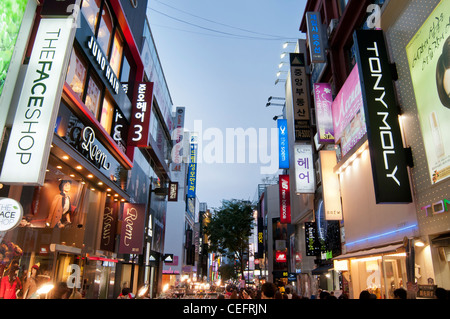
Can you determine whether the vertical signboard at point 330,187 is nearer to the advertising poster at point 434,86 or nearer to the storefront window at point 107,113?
the advertising poster at point 434,86

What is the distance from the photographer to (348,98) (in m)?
15.0

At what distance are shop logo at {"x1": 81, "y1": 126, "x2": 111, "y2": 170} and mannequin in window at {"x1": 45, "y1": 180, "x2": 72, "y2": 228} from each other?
144 centimetres

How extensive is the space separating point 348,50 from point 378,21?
636cm

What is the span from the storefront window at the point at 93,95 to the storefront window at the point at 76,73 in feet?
2.08

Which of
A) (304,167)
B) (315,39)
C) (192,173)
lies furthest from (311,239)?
(192,173)

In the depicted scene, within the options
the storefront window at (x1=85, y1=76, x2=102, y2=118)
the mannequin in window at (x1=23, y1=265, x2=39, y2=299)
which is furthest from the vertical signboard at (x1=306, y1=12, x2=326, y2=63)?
the mannequin in window at (x1=23, y1=265, x2=39, y2=299)

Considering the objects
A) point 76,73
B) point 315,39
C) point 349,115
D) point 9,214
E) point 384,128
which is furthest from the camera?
point 315,39

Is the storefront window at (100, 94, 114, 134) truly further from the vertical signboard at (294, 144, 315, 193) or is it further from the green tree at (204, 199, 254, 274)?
the green tree at (204, 199, 254, 274)

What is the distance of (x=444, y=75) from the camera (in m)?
7.78

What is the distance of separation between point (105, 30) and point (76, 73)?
13.5 ft

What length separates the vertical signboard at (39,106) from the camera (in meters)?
7.32

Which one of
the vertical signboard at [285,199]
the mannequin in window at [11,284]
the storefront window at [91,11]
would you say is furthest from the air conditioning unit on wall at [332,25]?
the mannequin in window at [11,284]

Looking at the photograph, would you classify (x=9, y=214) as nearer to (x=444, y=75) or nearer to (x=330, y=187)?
(x=444, y=75)
